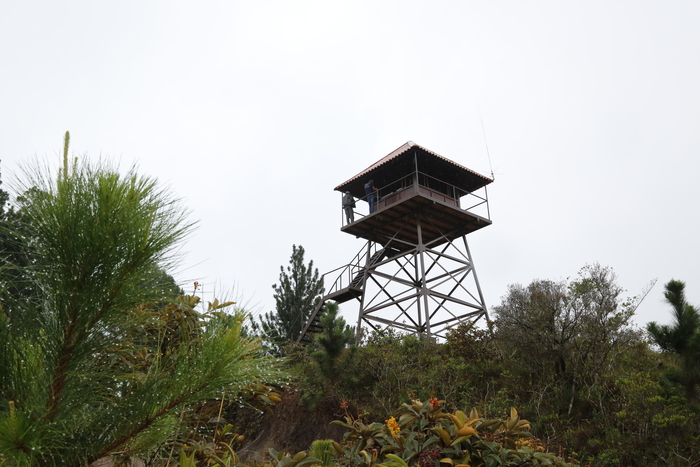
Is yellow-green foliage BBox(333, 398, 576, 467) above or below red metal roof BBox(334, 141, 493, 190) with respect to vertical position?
below

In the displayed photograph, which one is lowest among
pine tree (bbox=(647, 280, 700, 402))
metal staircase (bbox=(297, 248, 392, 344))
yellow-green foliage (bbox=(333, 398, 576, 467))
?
yellow-green foliage (bbox=(333, 398, 576, 467))

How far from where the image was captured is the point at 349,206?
1964 cm

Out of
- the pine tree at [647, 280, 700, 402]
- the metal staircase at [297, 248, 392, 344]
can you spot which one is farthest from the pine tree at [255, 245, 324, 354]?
the pine tree at [647, 280, 700, 402]

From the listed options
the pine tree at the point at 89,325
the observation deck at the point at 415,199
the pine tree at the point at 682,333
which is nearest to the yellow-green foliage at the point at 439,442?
the pine tree at the point at 89,325

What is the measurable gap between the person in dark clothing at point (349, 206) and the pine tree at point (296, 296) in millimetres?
4823

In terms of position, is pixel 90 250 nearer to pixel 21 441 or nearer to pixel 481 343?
pixel 21 441

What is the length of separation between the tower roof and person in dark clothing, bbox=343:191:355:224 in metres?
0.48

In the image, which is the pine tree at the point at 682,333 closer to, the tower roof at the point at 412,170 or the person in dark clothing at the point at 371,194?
the tower roof at the point at 412,170

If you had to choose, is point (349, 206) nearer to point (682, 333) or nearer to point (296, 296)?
point (296, 296)

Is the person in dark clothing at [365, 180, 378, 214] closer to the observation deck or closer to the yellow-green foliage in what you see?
the observation deck

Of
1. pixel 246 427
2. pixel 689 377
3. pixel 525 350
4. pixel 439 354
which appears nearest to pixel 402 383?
pixel 439 354

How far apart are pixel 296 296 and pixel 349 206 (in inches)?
221

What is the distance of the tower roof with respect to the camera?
734 inches

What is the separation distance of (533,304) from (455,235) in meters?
7.62
